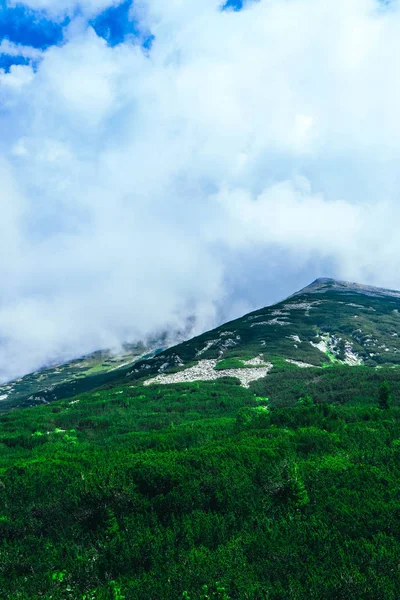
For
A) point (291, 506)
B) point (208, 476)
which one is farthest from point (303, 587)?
point (208, 476)

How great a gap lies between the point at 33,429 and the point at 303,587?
30.8 meters

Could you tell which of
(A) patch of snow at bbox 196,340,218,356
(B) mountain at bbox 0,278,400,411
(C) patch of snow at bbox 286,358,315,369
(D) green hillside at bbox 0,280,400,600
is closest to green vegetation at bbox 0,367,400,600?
(D) green hillside at bbox 0,280,400,600

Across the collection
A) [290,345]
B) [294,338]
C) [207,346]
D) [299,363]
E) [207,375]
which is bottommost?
[299,363]

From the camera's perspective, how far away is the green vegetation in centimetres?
769

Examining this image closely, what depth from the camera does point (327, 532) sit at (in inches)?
351

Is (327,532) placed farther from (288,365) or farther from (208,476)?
(288,365)

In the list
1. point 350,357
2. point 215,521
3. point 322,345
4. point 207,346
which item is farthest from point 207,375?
point 215,521

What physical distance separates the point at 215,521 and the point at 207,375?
165 ft

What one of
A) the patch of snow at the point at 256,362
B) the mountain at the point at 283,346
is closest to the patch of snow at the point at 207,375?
the mountain at the point at 283,346

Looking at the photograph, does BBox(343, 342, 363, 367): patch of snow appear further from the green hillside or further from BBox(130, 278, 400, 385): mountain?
the green hillside

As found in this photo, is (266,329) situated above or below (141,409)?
above

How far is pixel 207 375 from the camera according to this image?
196 ft

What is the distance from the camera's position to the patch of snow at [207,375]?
55.1 m

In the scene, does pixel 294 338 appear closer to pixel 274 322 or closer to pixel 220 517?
pixel 274 322
